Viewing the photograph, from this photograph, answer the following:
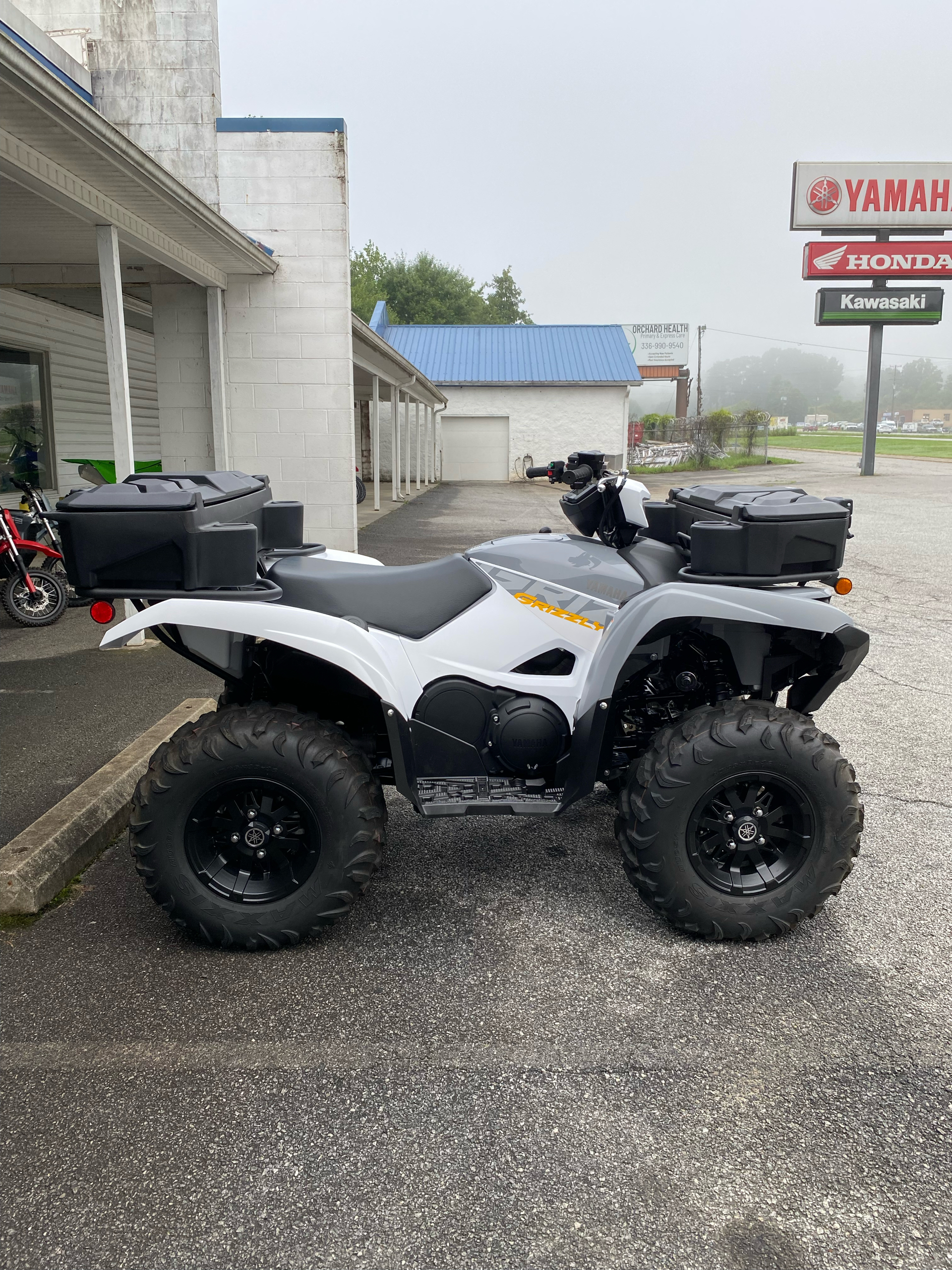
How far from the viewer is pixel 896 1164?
2.18m

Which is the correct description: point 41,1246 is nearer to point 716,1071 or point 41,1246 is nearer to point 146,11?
point 716,1071

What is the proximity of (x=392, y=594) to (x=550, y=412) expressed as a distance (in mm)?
35172

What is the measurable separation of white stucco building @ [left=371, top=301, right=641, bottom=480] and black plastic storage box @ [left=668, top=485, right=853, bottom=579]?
33.7 metres

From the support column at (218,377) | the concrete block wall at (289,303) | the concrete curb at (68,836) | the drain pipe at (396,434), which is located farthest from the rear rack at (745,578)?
the drain pipe at (396,434)

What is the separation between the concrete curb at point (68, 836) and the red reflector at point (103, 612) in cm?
44

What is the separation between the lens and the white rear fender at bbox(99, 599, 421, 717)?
2916 mm

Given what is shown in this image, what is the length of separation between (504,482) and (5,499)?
88.7 ft

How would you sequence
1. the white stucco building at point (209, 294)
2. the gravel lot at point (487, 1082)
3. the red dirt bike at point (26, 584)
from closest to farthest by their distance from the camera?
1. the gravel lot at point (487, 1082)
2. the red dirt bike at point (26, 584)
3. the white stucco building at point (209, 294)

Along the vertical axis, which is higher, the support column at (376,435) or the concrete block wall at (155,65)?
the concrete block wall at (155,65)

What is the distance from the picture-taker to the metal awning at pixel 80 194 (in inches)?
203

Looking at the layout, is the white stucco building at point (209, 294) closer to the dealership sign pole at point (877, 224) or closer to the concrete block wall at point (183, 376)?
the concrete block wall at point (183, 376)

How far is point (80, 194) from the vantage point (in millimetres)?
6488

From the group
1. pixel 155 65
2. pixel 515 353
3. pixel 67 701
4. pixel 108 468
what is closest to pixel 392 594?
pixel 67 701

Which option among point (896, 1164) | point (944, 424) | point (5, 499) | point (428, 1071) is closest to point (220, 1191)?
point (428, 1071)
